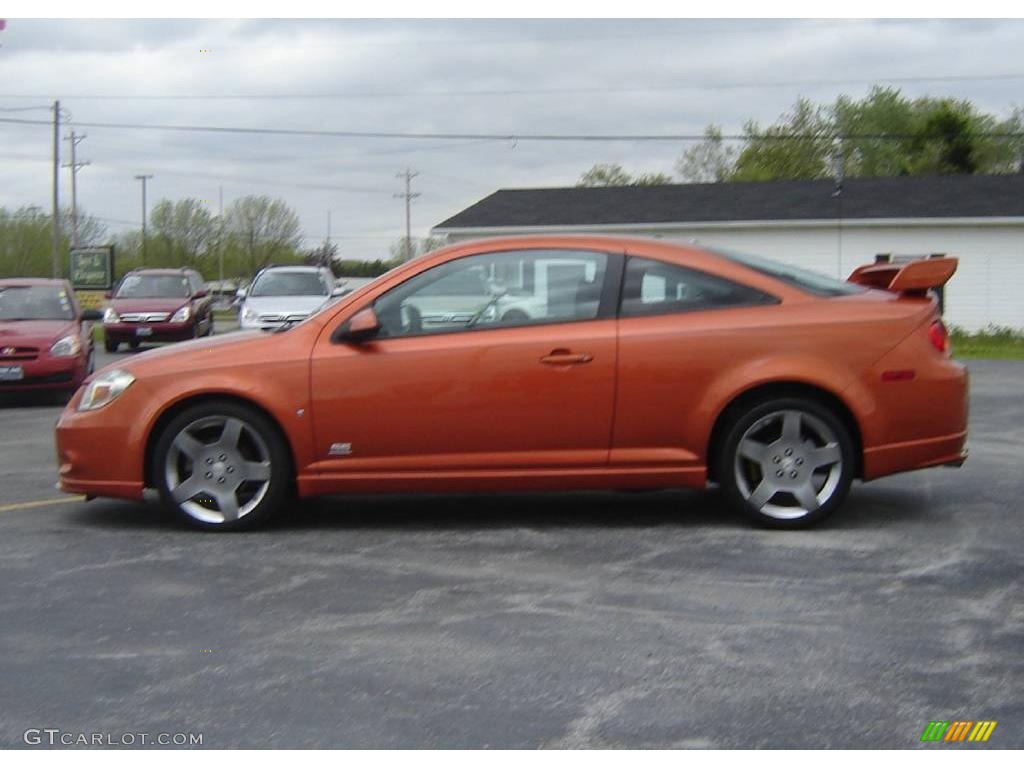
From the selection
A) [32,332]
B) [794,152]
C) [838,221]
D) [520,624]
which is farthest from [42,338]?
[794,152]

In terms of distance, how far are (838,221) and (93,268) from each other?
2915 cm

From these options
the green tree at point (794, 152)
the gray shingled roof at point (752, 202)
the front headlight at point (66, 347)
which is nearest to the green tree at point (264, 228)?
the green tree at point (794, 152)

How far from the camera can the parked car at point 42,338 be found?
15.2 meters

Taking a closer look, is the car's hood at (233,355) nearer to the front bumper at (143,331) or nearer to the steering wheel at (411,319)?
the steering wheel at (411,319)

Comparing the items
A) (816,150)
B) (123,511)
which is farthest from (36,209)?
(123,511)

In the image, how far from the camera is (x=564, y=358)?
715cm

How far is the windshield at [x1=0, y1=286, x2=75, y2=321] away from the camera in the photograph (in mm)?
16672

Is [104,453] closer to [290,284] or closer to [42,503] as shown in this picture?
[42,503]

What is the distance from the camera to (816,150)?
246 ft

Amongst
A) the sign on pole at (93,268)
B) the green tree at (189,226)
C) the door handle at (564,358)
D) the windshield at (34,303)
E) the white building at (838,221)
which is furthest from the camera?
the green tree at (189,226)

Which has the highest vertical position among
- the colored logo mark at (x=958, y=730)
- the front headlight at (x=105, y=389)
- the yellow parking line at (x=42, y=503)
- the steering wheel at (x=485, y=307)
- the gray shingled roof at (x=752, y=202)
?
the gray shingled roof at (x=752, y=202)

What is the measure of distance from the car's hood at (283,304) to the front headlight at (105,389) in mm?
15400

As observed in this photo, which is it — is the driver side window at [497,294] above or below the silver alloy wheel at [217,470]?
above

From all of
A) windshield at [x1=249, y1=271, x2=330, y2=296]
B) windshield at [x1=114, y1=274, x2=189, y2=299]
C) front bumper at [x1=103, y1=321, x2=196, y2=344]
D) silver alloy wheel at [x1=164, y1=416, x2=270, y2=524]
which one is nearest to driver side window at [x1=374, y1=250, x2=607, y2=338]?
silver alloy wheel at [x1=164, y1=416, x2=270, y2=524]
